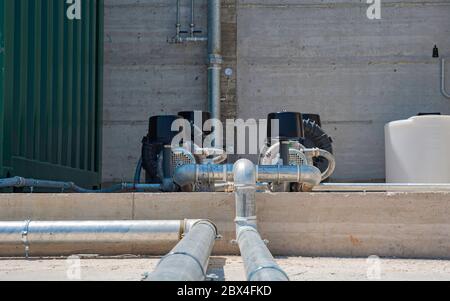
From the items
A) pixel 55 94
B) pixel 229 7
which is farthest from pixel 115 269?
pixel 229 7

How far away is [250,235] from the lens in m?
3.67

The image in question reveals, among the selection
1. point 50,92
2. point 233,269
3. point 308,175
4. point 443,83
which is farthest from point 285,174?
point 443,83

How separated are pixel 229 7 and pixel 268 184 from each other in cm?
493

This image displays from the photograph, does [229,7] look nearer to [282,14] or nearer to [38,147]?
[282,14]

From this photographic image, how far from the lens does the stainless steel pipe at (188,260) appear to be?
228 centimetres

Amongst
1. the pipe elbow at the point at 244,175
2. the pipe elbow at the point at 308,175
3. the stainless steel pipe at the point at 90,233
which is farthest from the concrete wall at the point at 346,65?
the stainless steel pipe at the point at 90,233

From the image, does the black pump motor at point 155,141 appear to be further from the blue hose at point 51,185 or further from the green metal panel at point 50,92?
the green metal panel at point 50,92

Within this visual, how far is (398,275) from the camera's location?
372 centimetres

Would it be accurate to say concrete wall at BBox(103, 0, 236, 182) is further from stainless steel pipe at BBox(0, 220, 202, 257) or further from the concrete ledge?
stainless steel pipe at BBox(0, 220, 202, 257)

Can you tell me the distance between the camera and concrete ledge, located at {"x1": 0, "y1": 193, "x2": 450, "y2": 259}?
4.48m

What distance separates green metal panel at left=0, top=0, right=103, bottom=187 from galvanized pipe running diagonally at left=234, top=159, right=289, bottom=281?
2083mm

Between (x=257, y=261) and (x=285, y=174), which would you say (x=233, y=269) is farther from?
(x=285, y=174)

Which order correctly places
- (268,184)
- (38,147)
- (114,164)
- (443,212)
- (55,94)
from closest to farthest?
1. (443,212)
2. (268,184)
3. (38,147)
4. (55,94)
5. (114,164)

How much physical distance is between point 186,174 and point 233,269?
1.64 metres
